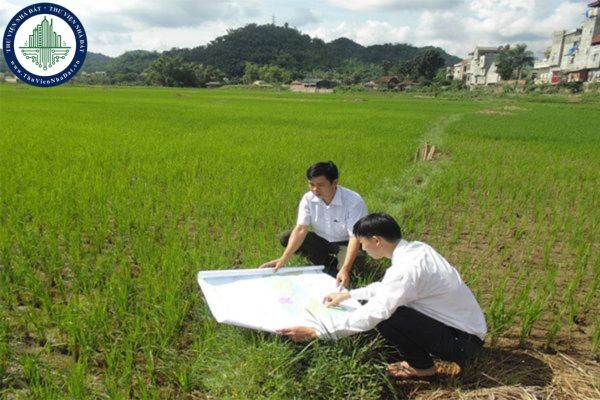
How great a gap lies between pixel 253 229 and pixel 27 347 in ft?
6.53

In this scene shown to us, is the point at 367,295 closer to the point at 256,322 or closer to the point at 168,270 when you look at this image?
the point at 256,322

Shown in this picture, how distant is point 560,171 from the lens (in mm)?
7191

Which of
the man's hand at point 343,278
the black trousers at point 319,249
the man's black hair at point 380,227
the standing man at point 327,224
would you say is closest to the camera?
the man's black hair at point 380,227

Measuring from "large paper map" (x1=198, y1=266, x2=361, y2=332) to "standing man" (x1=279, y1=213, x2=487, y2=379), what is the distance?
0.54 feet

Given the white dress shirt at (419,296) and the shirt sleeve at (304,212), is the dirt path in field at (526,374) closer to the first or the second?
the white dress shirt at (419,296)

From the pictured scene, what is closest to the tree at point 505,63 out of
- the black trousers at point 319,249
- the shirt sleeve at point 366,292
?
the black trousers at point 319,249

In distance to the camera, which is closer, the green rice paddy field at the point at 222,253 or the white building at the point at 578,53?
the green rice paddy field at the point at 222,253

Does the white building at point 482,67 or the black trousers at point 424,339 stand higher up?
the white building at point 482,67

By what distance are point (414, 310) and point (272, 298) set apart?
28.7 inches

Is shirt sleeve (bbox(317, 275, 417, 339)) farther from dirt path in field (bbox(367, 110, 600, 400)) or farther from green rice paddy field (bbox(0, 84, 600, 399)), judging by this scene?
dirt path in field (bbox(367, 110, 600, 400))

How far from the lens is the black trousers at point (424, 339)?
81.9 inches

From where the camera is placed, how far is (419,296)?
80.4 inches

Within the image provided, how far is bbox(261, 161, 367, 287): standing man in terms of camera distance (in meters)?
2.82

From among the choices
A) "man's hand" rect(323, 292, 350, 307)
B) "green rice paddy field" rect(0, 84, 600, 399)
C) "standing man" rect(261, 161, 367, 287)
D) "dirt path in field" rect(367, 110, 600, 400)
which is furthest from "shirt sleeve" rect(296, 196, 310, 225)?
"dirt path in field" rect(367, 110, 600, 400)
